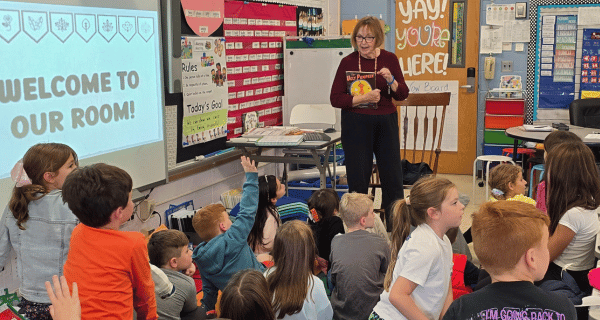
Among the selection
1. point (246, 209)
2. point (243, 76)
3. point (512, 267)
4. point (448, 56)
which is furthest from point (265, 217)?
point (448, 56)

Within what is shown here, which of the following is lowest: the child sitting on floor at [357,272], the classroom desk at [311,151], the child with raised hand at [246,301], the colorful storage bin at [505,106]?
the child sitting on floor at [357,272]

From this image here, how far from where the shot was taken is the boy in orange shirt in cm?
178

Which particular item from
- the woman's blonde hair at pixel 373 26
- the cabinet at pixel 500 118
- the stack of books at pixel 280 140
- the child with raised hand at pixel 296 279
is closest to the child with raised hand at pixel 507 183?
the woman's blonde hair at pixel 373 26

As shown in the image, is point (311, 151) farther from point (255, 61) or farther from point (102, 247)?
point (102, 247)

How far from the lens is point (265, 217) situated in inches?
128

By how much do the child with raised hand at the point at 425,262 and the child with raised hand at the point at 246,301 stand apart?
0.45 meters

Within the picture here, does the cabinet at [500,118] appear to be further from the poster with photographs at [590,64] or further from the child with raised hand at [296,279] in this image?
the child with raised hand at [296,279]

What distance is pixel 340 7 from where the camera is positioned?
→ 7.05 meters

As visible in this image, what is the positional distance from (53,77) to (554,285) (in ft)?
7.71

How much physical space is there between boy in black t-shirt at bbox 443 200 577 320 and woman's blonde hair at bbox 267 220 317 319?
777mm

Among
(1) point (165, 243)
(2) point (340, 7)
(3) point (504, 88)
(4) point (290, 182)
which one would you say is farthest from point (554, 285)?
(2) point (340, 7)

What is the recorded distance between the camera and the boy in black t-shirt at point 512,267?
1432 mm

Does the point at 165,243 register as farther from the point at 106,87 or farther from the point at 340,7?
the point at 340,7

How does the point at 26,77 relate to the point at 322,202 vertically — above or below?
above
